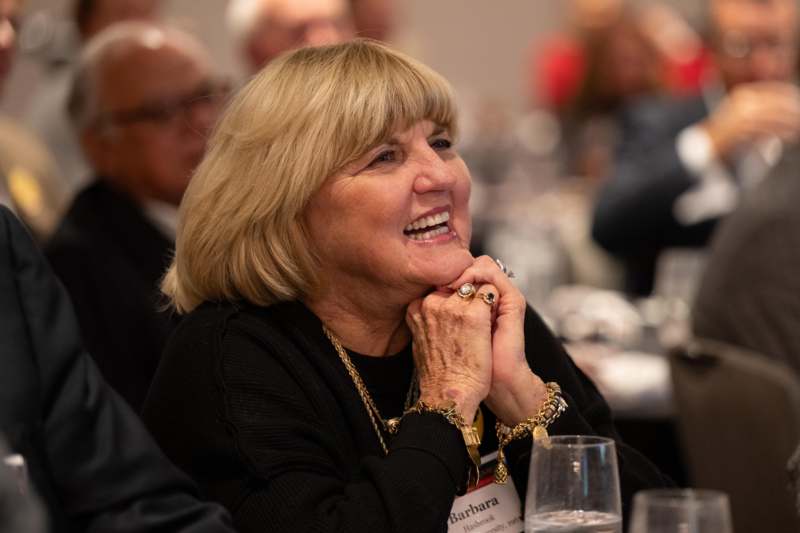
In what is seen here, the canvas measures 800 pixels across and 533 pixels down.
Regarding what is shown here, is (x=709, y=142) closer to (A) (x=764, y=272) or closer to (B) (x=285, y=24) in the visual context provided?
(B) (x=285, y=24)

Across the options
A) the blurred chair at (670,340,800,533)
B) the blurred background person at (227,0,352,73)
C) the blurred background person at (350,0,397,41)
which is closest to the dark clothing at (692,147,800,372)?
the blurred chair at (670,340,800,533)

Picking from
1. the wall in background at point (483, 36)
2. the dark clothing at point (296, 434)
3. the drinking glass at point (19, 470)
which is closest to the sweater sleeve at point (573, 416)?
the dark clothing at point (296, 434)

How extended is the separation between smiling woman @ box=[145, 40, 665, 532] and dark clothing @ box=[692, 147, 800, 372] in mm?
1211

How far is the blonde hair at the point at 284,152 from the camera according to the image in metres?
2.23

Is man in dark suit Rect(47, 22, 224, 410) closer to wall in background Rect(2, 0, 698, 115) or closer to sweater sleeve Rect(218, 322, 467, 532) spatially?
sweater sleeve Rect(218, 322, 467, 532)

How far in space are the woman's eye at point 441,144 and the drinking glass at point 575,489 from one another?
0.71 metres

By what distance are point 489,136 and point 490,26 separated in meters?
3.82

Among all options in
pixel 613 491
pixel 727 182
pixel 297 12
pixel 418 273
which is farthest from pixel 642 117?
pixel 613 491

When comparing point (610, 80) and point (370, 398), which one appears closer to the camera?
point (370, 398)

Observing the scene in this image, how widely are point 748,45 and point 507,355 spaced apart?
11.7 feet

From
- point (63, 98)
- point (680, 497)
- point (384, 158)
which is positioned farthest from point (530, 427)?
point (63, 98)

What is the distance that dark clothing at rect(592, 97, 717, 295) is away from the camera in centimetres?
557

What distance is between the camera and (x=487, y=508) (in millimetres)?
2182

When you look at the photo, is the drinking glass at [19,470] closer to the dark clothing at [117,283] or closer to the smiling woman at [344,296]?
the smiling woman at [344,296]
